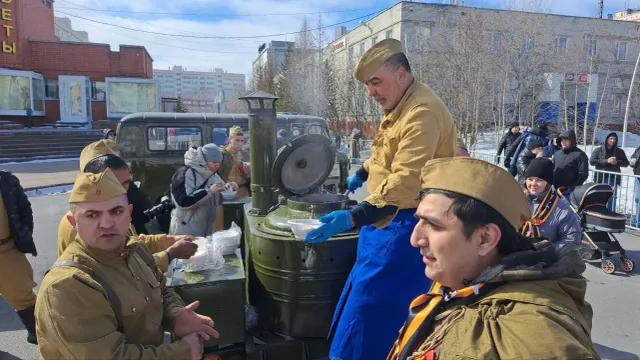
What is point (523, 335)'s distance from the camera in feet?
3.39

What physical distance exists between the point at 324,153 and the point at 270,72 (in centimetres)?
4218

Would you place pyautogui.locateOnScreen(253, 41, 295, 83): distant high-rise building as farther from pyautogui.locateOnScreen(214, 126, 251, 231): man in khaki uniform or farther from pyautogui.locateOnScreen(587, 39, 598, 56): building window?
pyautogui.locateOnScreen(214, 126, 251, 231): man in khaki uniform

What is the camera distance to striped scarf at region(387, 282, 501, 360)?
1233 mm

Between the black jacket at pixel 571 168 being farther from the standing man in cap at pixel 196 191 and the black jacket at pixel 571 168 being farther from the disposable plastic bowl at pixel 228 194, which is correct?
the standing man in cap at pixel 196 191

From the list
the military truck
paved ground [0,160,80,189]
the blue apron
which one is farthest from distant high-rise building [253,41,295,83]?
the blue apron

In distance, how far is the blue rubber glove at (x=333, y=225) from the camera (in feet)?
7.59

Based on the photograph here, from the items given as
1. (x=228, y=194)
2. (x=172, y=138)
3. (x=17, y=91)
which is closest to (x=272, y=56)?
(x=17, y=91)

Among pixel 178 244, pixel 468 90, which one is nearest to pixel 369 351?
pixel 178 244

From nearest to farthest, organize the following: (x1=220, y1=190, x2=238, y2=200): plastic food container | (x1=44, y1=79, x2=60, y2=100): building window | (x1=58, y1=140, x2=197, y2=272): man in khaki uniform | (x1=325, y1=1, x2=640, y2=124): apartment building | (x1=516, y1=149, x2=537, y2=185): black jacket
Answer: (x1=58, y1=140, x2=197, y2=272): man in khaki uniform < (x1=220, y1=190, x2=238, y2=200): plastic food container < (x1=516, y1=149, x2=537, y2=185): black jacket < (x1=325, y1=1, x2=640, y2=124): apartment building < (x1=44, y1=79, x2=60, y2=100): building window

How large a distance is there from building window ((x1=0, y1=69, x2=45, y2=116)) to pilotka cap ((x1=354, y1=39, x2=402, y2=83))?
28.2 meters

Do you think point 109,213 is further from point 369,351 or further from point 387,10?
point 387,10

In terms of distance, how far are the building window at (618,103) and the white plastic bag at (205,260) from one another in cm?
3202

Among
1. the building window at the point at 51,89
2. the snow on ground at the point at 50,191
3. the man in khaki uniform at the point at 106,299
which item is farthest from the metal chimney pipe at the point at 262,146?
the building window at the point at 51,89

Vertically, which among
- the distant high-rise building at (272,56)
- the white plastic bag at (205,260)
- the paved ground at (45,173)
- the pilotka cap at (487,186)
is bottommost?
the paved ground at (45,173)
